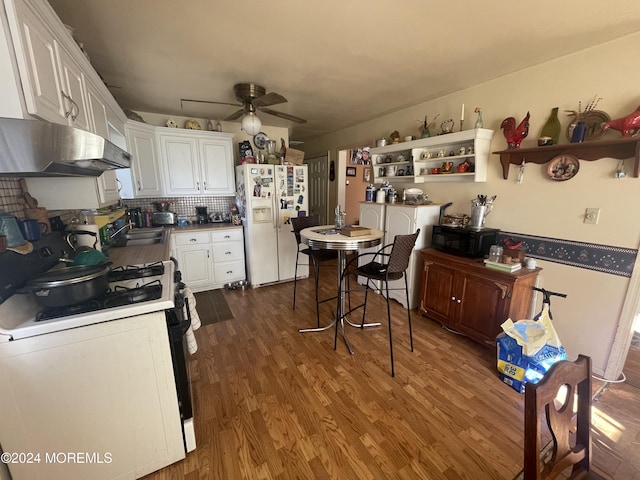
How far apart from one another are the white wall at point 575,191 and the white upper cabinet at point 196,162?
299 cm

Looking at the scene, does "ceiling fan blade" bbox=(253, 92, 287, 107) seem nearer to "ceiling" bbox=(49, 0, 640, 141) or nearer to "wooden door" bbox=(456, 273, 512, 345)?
"ceiling" bbox=(49, 0, 640, 141)

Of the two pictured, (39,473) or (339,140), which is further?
(339,140)

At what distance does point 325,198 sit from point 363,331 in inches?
124

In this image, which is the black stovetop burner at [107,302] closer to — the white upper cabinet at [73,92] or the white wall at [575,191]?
the white upper cabinet at [73,92]

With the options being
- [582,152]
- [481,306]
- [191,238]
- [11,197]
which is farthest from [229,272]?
[582,152]

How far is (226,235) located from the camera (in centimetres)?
355

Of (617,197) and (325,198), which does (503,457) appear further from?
(325,198)

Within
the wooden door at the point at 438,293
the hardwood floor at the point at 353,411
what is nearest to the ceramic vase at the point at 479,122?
the wooden door at the point at 438,293

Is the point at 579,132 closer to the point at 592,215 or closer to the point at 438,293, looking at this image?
the point at 592,215

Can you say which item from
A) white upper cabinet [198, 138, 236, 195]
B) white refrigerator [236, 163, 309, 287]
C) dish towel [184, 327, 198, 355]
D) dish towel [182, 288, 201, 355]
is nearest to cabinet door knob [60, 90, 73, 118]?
dish towel [182, 288, 201, 355]

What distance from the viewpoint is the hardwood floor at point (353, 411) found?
4.49 feet

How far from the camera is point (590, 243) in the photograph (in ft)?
6.53

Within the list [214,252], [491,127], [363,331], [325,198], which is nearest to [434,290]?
[363,331]

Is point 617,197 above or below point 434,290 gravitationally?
above
